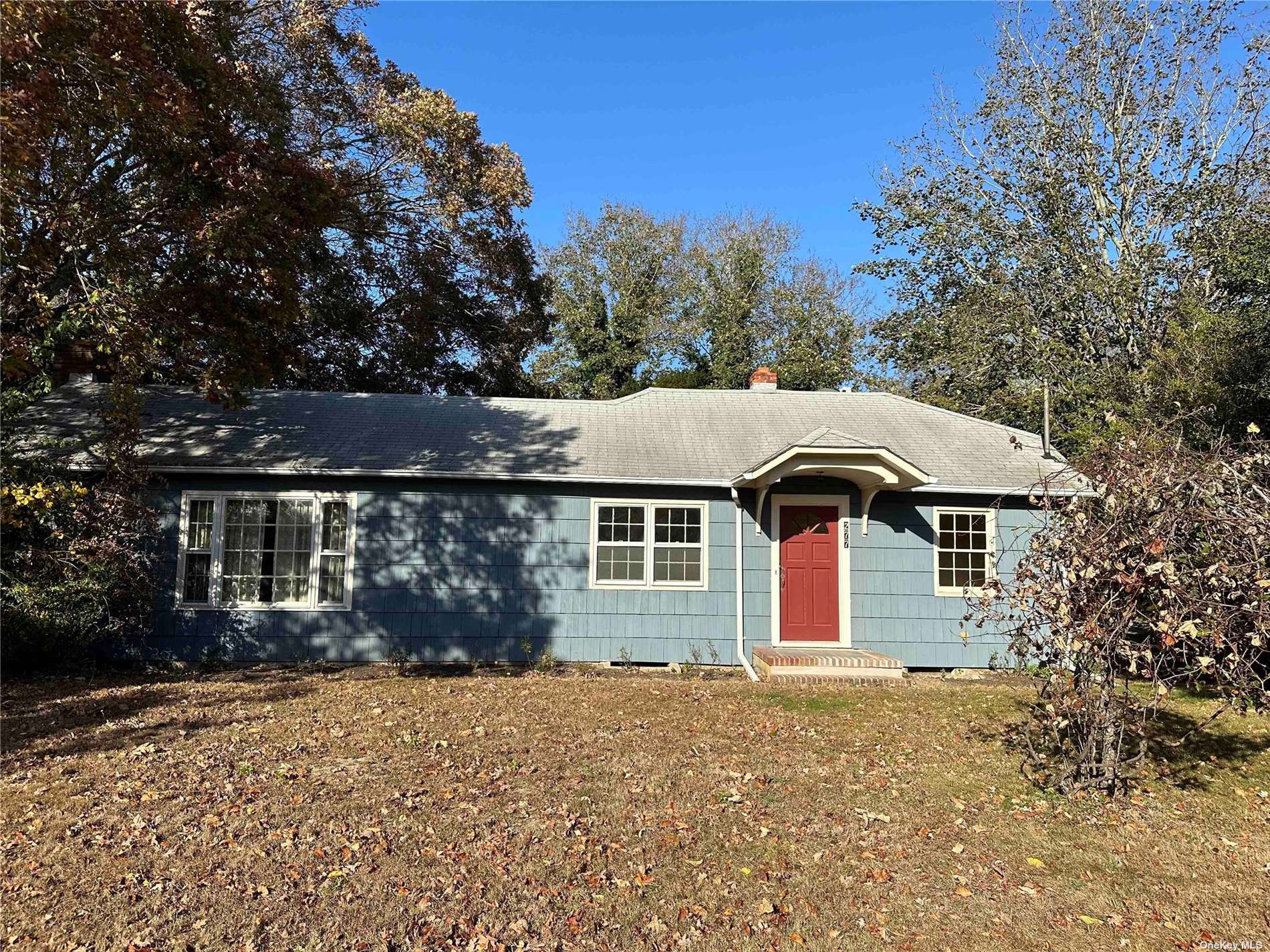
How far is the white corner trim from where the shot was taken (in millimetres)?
11594

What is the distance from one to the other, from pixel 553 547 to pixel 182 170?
699cm

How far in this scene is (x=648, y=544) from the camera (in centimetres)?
1159

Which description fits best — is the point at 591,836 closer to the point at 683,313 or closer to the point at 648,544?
the point at 648,544

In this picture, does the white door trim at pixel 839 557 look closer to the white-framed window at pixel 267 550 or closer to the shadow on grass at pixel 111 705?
the white-framed window at pixel 267 550

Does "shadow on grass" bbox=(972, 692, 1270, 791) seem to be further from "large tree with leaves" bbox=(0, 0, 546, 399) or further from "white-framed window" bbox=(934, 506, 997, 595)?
"large tree with leaves" bbox=(0, 0, 546, 399)

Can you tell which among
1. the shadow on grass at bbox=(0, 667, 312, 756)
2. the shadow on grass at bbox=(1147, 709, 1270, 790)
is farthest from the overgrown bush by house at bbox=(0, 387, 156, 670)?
the shadow on grass at bbox=(1147, 709, 1270, 790)

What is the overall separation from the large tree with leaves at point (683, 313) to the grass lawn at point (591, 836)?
21.4 m

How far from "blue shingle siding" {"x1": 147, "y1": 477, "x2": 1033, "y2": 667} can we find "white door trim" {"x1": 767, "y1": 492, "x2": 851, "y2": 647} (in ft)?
0.32

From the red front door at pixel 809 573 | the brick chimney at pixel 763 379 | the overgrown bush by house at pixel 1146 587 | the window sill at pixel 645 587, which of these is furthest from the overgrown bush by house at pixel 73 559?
the brick chimney at pixel 763 379

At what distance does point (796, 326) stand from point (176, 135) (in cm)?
2387

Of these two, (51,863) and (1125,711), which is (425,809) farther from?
(1125,711)

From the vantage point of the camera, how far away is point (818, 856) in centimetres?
474

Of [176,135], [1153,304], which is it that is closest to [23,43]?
[176,135]

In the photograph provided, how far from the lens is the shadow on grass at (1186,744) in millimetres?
6391
